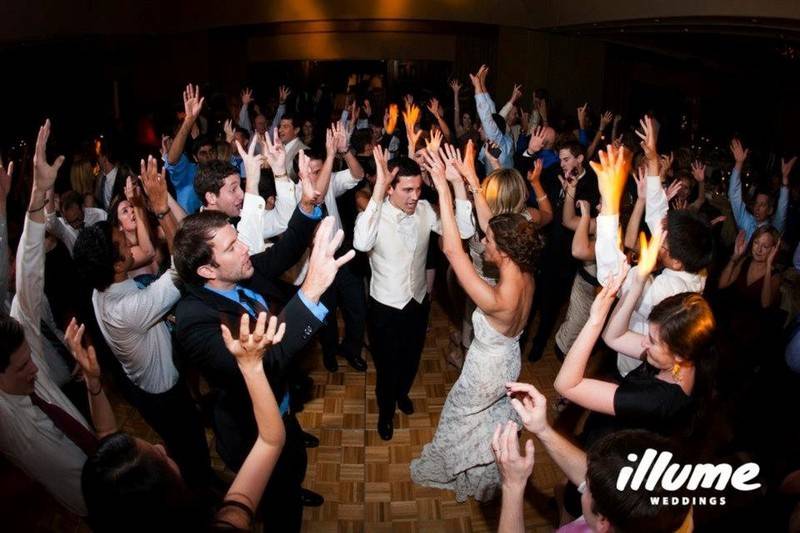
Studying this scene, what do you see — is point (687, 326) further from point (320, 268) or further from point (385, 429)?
point (385, 429)

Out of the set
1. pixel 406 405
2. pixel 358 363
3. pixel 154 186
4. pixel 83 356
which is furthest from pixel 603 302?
pixel 358 363

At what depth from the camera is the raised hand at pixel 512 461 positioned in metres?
1.32

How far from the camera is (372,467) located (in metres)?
2.97

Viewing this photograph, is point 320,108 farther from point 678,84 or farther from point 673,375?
point 673,375

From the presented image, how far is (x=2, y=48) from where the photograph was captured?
5.59m

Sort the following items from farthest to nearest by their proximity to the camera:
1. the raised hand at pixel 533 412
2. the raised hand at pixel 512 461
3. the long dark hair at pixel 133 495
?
the raised hand at pixel 533 412
the raised hand at pixel 512 461
the long dark hair at pixel 133 495

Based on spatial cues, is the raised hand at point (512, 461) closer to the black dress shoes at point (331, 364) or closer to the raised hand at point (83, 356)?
the raised hand at point (83, 356)

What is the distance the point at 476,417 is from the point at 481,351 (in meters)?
0.33

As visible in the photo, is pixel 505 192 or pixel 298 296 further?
pixel 505 192

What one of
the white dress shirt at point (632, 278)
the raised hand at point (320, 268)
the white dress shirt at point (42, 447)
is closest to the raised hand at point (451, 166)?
the white dress shirt at point (632, 278)

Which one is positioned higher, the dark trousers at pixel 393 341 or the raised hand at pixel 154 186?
the raised hand at pixel 154 186

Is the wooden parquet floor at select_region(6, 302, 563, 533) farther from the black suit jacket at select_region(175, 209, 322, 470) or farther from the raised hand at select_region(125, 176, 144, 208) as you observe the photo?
the raised hand at select_region(125, 176, 144, 208)

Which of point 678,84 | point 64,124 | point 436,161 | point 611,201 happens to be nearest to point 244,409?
point 436,161

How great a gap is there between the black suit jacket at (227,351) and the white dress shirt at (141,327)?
279mm
